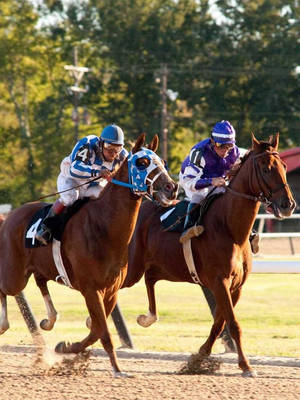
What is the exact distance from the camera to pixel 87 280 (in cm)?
766

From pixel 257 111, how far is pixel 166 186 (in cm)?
3537

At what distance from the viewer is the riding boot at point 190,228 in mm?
8469

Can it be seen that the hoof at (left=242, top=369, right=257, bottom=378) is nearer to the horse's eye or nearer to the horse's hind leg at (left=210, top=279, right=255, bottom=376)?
the horse's hind leg at (left=210, top=279, right=255, bottom=376)

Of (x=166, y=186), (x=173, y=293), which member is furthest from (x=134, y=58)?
(x=166, y=186)

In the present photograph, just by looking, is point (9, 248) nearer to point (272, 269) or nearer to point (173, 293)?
point (272, 269)

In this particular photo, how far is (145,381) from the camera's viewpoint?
24.1 feet

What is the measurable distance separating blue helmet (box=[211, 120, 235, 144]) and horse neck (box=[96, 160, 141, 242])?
1.23 m

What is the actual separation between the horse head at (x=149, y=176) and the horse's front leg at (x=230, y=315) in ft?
3.88

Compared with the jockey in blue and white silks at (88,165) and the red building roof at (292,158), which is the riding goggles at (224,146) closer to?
the jockey in blue and white silks at (88,165)

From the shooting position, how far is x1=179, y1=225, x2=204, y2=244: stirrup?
8461 mm

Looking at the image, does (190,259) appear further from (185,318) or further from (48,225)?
(185,318)

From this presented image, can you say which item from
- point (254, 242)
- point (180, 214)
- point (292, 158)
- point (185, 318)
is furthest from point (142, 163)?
point (292, 158)

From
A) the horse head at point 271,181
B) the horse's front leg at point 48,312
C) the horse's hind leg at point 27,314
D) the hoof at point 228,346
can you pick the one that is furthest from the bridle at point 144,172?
the horse's hind leg at point 27,314

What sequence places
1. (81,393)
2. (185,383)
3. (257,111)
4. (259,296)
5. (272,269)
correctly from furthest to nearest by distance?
(257,111) → (259,296) → (272,269) → (185,383) → (81,393)
